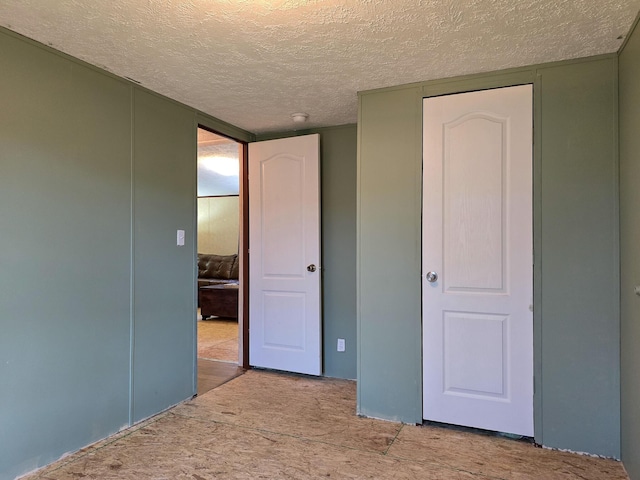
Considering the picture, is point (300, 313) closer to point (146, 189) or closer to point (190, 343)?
point (190, 343)

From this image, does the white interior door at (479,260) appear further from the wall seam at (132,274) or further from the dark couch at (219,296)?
the dark couch at (219,296)

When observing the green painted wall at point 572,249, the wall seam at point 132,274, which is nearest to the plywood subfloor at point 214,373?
the wall seam at point 132,274

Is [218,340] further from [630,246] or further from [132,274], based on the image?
[630,246]

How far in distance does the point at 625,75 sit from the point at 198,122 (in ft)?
8.83

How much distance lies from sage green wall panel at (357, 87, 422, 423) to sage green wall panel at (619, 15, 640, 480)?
1049 millimetres

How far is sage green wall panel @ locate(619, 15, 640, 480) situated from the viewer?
1.92 m

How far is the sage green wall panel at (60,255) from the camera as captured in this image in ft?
6.51

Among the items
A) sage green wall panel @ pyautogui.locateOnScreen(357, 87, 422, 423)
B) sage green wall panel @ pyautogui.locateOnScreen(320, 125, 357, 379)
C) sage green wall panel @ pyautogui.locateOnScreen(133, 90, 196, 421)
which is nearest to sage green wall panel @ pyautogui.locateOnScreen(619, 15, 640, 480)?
sage green wall panel @ pyautogui.locateOnScreen(357, 87, 422, 423)

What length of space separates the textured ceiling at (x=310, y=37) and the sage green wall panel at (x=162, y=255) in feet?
1.05

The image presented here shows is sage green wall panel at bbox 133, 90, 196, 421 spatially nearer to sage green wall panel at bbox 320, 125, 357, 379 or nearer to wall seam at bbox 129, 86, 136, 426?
wall seam at bbox 129, 86, 136, 426

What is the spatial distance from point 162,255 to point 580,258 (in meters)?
2.55

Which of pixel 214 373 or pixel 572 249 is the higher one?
pixel 572 249

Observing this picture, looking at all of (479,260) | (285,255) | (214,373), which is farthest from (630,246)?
(214,373)

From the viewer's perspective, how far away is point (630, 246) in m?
2.03
